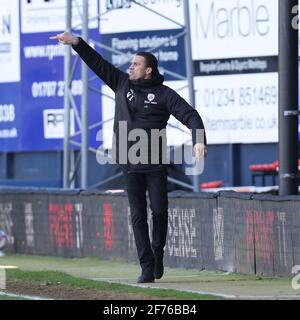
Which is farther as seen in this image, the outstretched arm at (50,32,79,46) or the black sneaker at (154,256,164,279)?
the black sneaker at (154,256,164,279)

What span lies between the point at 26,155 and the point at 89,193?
41.4 feet

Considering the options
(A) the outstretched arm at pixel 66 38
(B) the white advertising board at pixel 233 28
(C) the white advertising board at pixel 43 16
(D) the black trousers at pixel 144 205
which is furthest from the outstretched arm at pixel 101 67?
(C) the white advertising board at pixel 43 16

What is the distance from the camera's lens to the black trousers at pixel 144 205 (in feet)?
37.5

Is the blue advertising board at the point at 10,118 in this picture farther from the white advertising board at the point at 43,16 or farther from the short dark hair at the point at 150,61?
the short dark hair at the point at 150,61

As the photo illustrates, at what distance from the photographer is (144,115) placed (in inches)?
445

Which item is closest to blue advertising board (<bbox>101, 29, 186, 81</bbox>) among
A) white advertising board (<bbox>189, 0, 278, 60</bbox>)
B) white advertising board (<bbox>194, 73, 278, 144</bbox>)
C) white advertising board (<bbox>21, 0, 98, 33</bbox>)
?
white advertising board (<bbox>189, 0, 278, 60</bbox>)

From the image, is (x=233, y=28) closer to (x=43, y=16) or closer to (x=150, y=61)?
(x=43, y=16)

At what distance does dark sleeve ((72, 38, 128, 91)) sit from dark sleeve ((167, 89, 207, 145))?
0.54 meters

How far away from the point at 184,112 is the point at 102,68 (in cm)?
98

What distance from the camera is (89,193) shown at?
16297mm

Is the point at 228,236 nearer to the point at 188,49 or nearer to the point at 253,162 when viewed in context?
the point at 188,49

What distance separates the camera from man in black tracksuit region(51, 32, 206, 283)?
11289 mm

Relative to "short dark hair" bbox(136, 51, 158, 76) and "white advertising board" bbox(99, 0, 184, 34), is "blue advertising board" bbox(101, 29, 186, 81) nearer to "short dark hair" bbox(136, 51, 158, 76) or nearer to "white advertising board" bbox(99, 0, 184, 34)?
"white advertising board" bbox(99, 0, 184, 34)
